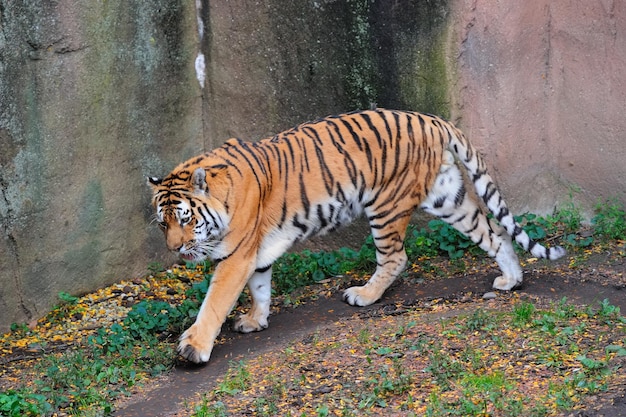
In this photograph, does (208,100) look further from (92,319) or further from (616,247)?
(616,247)

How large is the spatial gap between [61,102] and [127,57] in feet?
1.98

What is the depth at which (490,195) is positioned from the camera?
597 cm

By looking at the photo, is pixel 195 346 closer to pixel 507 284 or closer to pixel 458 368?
pixel 458 368

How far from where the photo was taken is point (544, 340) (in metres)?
4.93

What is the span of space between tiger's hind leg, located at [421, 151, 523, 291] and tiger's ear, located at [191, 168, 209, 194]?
4.73 feet

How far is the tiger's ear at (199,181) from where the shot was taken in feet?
17.6

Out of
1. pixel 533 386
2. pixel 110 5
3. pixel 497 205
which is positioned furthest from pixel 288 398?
pixel 110 5

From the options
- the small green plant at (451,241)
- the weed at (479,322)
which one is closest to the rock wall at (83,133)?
the small green plant at (451,241)

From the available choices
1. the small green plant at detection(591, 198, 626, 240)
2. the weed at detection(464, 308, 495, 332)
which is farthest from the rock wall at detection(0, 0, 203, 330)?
the small green plant at detection(591, 198, 626, 240)

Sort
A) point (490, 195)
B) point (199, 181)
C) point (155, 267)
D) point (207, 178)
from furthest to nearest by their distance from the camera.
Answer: point (155, 267)
point (490, 195)
point (207, 178)
point (199, 181)

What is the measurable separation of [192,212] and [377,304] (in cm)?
139

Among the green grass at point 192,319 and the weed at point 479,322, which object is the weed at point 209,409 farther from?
the weed at point 479,322

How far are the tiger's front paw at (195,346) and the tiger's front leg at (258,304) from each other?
548mm

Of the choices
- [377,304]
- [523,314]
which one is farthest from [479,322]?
[377,304]
